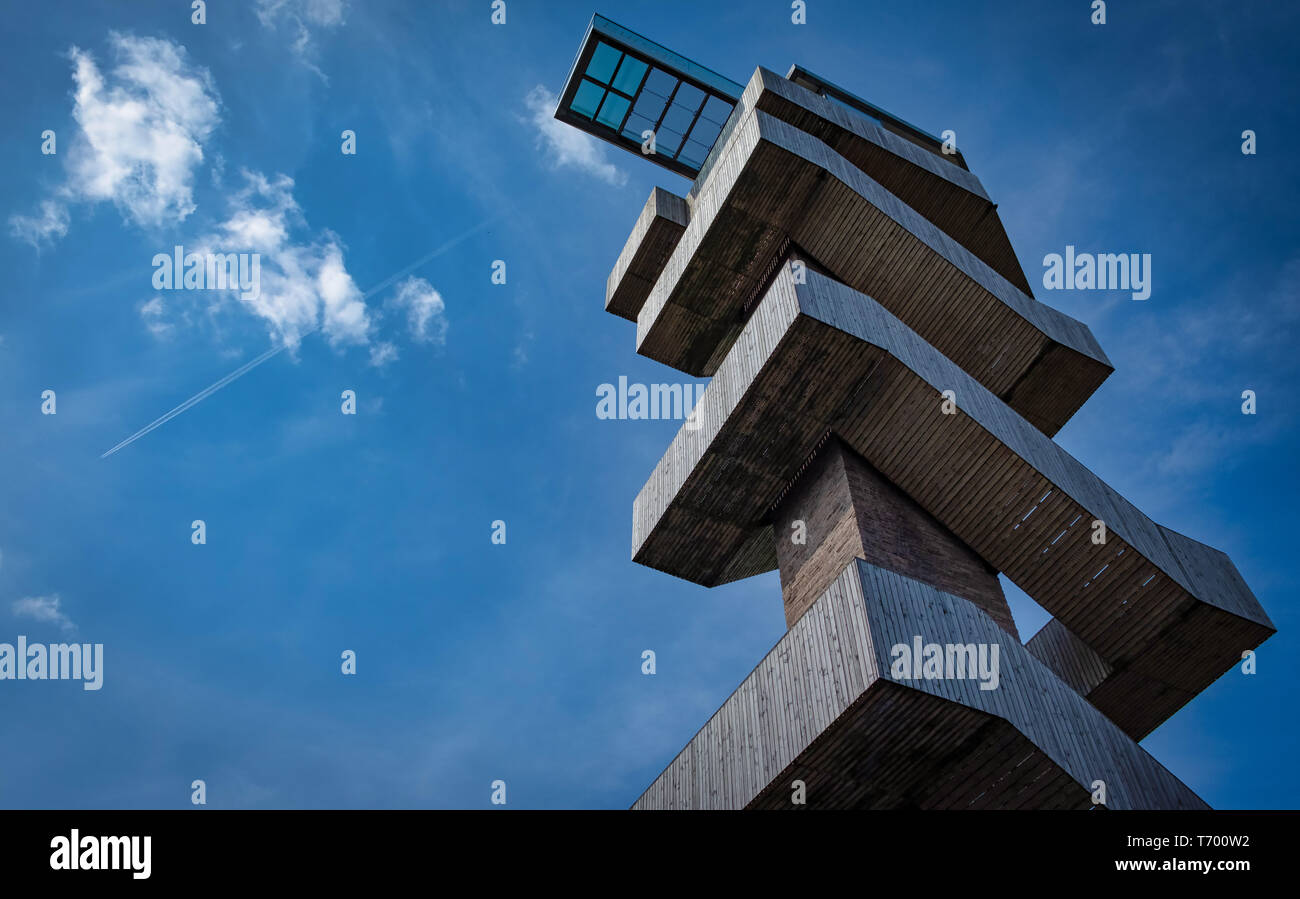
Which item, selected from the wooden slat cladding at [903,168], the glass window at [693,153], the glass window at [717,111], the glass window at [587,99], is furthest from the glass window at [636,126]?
the wooden slat cladding at [903,168]

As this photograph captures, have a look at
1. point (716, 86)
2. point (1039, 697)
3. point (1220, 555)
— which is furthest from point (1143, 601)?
point (716, 86)

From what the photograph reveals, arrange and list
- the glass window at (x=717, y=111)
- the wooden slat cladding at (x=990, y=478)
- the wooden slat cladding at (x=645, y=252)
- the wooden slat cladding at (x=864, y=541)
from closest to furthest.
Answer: the wooden slat cladding at (x=990, y=478), the wooden slat cladding at (x=864, y=541), the wooden slat cladding at (x=645, y=252), the glass window at (x=717, y=111)

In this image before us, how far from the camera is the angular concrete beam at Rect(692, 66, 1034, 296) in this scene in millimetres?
19859

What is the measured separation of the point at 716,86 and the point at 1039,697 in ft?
64.6

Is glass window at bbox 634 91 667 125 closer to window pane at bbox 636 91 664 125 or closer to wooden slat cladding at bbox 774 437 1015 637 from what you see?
window pane at bbox 636 91 664 125

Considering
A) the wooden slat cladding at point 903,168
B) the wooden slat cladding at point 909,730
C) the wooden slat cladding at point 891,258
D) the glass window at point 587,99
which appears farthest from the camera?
the glass window at point 587,99

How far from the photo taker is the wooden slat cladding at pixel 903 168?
1986 centimetres

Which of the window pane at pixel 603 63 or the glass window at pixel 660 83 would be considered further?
the glass window at pixel 660 83

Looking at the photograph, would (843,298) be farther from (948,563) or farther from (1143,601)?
(1143,601)

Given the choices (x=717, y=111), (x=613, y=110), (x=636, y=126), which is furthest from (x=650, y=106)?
(x=717, y=111)

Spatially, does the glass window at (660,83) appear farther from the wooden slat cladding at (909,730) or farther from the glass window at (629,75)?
the wooden slat cladding at (909,730)

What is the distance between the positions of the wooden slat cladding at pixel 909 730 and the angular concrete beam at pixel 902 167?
13.7 metres

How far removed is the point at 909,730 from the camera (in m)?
9.25

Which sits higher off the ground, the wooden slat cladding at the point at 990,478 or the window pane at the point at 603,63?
the window pane at the point at 603,63
